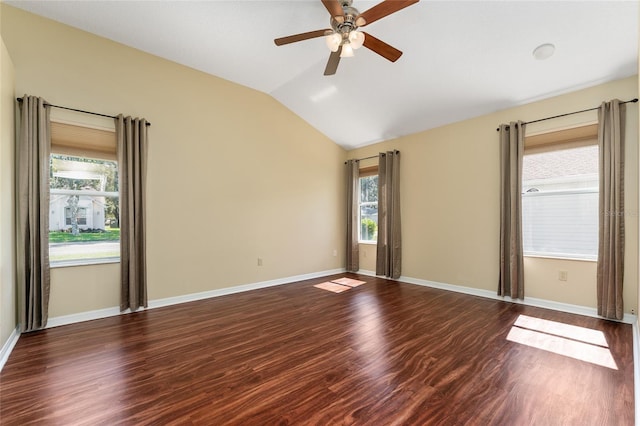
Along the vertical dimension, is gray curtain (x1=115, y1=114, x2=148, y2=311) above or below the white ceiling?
below

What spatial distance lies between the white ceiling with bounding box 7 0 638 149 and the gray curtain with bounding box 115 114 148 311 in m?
1.17

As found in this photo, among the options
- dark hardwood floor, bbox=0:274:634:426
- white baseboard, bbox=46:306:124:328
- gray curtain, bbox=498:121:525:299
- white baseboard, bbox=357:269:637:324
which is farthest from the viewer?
gray curtain, bbox=498:121:525:299

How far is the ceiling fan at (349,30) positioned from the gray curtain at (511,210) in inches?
92.0

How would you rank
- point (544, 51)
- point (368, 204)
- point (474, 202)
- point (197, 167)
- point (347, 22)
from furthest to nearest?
1. point (368, 204)
2. point (474, 202)
3. point (197, 167)
4. point (544, 51)
5. point (347, 22)

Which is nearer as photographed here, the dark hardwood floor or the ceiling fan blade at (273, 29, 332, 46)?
the dark hardwood floor

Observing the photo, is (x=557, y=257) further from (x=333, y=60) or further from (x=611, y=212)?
(x=333, y=60)

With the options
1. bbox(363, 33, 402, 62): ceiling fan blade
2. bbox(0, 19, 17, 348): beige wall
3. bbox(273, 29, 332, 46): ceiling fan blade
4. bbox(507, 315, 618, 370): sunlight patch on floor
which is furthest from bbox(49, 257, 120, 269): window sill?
bbox(507, 315, 618, 370): sunlight patch on floor

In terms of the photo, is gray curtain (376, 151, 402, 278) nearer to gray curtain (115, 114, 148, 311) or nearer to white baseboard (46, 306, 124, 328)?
gray curtain (115, 114, 148, 311)

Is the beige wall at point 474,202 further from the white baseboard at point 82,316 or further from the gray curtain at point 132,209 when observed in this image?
the white baseboard at point 82,316

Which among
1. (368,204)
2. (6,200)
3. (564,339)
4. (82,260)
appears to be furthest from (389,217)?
(6,200)

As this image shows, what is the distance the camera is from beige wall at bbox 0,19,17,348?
2.52 metres

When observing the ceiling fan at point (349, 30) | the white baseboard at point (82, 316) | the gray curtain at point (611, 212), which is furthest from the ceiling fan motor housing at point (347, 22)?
the white baseboard at point (82, 316)

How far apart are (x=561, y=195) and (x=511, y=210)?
0.58 metres

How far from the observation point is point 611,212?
3238mm
